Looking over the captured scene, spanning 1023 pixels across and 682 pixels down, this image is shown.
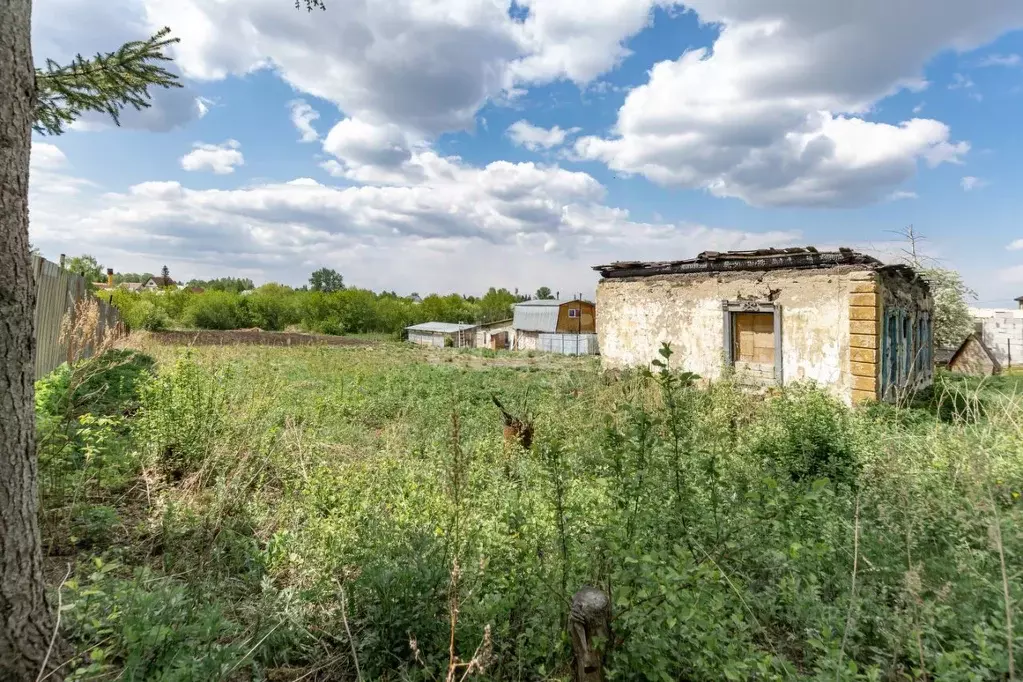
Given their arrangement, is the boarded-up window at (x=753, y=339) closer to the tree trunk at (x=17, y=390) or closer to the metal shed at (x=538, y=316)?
the tree trunk at (x=17, y=390)

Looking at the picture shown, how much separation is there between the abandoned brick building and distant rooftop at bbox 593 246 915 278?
0.7 inches

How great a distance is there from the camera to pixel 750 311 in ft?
30.0

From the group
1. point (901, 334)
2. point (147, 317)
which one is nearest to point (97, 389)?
point (901, 334)

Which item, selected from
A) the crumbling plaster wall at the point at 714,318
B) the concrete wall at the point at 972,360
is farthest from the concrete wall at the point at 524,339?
the crumbling plaster wall at the point at 714,318

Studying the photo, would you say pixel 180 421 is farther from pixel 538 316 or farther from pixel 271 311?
pixel 271 311

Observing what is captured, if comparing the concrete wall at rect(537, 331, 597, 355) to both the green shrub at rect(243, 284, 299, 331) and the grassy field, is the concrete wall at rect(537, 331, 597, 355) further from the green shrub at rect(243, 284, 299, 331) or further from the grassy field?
the green shrub at rect(243, 284, 299, 331)

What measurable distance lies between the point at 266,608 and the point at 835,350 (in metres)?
8.68

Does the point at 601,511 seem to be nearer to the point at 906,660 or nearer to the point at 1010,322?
the point at 906,660

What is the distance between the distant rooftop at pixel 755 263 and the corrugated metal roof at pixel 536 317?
24.2 m

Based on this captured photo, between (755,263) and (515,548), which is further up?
(755,263)

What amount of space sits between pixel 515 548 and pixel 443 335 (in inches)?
1161

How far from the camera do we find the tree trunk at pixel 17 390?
1960 millimetres

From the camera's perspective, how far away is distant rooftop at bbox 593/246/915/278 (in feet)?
26.4

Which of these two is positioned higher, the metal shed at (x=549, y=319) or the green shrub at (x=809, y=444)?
the metal shed at (x=549, y=319)
